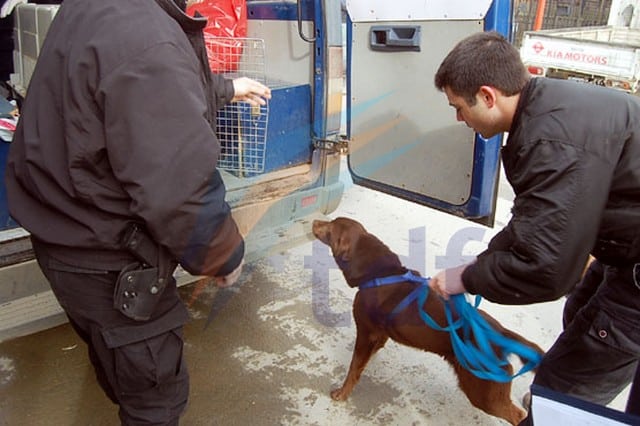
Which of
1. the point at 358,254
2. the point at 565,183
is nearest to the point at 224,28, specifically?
the point at 358,254

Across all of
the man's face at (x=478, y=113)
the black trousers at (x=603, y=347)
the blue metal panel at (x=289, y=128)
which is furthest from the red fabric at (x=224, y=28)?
the black trousers at (x=603, y=347)

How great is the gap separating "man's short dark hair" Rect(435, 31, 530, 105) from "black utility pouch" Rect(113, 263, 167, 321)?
3.38 ft

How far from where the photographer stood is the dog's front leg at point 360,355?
2.33 meters

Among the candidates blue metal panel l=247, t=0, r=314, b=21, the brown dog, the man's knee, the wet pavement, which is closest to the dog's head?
the brown dog

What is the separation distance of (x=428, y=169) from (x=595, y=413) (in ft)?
5.22

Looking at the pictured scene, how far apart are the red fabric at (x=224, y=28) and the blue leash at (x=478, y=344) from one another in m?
2.13

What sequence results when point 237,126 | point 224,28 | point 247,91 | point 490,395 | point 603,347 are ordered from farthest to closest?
point 224,28
point 237,126
point 490,395
point 247,91
point 603,347

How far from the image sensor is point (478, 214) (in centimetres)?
240

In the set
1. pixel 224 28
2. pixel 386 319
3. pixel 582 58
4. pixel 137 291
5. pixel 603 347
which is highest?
pixel 224 28

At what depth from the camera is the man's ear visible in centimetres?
144

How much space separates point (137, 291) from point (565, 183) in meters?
1.17

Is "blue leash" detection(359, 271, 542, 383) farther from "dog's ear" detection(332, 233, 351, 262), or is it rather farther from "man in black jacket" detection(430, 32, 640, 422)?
"dog's ear" detection(332, 233, 351, 262)

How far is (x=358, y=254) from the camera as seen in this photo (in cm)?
236

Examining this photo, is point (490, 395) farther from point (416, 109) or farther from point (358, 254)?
point (416, 109)
